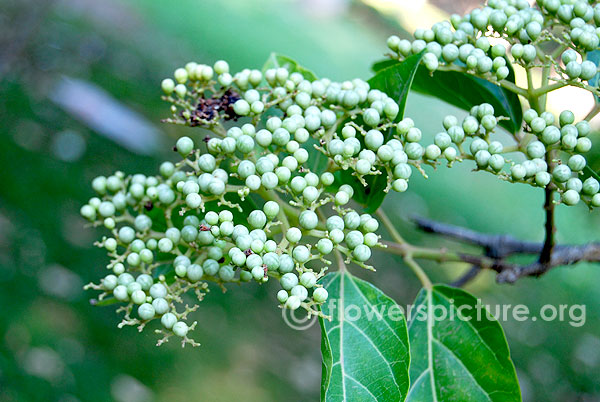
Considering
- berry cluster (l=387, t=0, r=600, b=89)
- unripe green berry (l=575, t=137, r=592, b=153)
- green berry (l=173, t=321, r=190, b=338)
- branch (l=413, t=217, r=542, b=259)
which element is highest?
berry cluster (l=387, t=0, r=600, b=89)

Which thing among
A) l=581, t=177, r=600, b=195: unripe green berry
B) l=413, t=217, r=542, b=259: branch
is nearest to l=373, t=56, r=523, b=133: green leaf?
l=581, t=177, r=600, b=195: unripe green berry

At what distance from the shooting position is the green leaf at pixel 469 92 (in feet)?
4.99

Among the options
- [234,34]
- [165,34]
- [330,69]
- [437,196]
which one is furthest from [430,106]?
[165,34]

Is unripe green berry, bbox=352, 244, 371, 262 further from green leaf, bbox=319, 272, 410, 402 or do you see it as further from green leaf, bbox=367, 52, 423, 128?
green leaf, bbox=367, 52, 423, 128

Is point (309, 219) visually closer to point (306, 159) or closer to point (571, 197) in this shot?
point (306, 159)

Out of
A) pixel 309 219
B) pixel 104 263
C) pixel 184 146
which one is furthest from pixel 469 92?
pixel 104 263

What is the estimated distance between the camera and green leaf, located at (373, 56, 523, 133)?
1521 mm

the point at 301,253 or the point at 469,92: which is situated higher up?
the point at 469,92

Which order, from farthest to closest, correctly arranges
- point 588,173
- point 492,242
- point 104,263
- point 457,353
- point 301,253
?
point 104,263 < point 492,242 < point 457,353 < point 588,173 < point 301,253

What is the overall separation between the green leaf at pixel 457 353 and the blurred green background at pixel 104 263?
0.95m

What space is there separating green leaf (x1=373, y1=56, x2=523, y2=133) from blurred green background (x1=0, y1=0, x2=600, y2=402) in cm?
99

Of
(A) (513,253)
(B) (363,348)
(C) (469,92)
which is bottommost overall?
(B) (363,348)

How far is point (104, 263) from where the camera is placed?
4.83m

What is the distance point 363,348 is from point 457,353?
0.38 m
